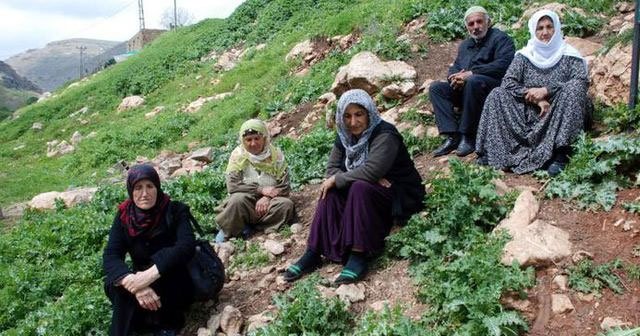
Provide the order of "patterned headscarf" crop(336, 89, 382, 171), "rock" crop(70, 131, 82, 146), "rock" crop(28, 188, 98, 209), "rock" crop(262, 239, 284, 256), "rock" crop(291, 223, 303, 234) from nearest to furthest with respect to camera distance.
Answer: "patterned headscarf" crop(336, 89, 382, 171) → "rock" crop(262, 239, 284, 256) → "rock" crop(291, 223, 303, 234) → "rock" crop(28, 188, 98, 209) → "rock" crop(70, 131, 82, 146)

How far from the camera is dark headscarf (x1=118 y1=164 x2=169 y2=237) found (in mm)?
Answer: 3949

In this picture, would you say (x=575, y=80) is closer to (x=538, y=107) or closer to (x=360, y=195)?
(x=538, y=107)

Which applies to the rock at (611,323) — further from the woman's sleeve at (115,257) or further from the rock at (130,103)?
the rock at (130,103)

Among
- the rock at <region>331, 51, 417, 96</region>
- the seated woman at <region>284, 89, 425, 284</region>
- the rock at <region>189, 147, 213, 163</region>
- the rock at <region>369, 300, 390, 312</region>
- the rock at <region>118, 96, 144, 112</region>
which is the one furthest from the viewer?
the rock at <region>118, 96, 144, 112</region>

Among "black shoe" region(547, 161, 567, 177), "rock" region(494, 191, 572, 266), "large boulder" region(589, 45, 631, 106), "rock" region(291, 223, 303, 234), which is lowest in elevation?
"rock" region(291, 223, 303, 234)

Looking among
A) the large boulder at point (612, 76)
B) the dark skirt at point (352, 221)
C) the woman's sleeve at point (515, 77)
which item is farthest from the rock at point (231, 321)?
the large boulder at point (612, 76)

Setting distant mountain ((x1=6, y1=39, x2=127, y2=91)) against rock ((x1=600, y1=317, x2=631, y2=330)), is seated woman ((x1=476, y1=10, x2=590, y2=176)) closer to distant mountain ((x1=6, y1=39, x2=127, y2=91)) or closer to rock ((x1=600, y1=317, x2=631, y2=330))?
rock ((x1=600, y1=317, x2=631, y2=330))

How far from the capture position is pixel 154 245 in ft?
13.3

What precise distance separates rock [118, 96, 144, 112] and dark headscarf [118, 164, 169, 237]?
14.0 meters

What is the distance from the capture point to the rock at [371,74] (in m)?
7.97

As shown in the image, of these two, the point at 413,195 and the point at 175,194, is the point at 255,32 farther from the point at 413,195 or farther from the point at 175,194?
the point at 413,195

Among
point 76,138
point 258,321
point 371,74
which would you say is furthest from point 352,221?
point 76,138

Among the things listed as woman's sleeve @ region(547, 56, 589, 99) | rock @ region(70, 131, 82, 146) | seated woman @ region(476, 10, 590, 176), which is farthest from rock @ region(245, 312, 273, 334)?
rock @ region(70, 131, 82, 146)

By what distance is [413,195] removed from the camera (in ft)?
14.3
